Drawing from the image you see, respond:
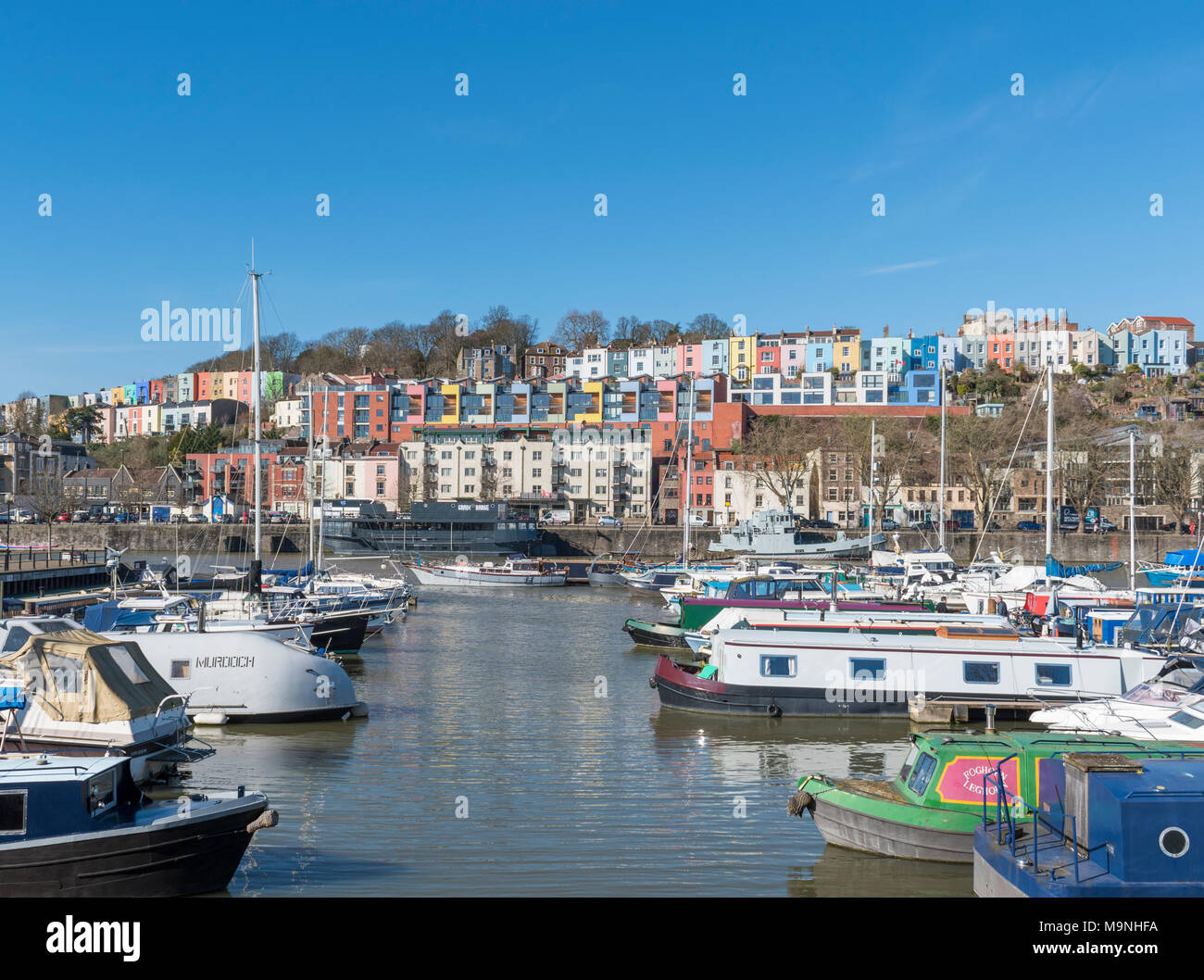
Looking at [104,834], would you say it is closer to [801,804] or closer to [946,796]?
[801,804]

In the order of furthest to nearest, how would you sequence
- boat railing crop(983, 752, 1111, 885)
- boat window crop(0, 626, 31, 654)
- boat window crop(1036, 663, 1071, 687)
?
boat window crop(1036, 663, 1071, 687) < boat window crop(0, 626, 31, 654) < boat railing crop(983, 752, 1111, 885)

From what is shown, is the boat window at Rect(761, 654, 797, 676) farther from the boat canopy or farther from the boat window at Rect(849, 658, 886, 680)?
the boat canopy

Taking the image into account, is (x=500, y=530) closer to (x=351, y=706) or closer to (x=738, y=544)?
(x=738, y=544)

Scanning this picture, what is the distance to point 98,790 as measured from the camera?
10.9 meters

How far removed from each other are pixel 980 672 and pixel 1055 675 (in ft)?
4.87

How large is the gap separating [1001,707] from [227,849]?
1623cm

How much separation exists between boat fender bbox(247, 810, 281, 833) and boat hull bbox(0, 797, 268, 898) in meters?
0.03

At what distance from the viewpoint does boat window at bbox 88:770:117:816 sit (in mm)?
10742

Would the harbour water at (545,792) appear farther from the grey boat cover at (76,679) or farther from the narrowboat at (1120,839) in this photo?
the narrowboat at (1120,839)

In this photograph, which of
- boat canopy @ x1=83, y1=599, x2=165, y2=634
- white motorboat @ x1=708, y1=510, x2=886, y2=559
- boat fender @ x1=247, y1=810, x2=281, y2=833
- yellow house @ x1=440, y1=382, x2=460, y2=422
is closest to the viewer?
boat fender @ x1=247, y1=810, x2=281, y2=833

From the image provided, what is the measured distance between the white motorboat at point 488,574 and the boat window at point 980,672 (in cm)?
4046

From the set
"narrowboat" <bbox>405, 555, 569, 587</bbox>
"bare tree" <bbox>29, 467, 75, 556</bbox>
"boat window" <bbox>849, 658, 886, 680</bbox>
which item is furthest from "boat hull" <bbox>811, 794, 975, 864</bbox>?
"bare tree" <bbox>29, 467, 75, 556</bbox>

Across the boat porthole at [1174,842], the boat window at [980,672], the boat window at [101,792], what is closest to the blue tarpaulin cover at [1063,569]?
the boat window at [980,672]

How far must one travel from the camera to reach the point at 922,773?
535 inches
